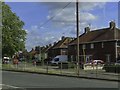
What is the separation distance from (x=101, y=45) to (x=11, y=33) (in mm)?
21503

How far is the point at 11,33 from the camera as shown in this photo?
2467 inches

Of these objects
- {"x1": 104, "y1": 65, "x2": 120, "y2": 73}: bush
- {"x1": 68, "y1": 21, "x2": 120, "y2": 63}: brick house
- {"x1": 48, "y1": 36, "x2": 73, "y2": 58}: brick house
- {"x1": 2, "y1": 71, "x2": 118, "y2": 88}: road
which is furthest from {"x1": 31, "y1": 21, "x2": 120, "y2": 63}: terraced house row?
{"x1": 2, "y1": 71, "x2": 118, "y2": 88}: road

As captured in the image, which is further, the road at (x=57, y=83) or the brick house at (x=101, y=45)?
the brick house at (x=101, y=45)

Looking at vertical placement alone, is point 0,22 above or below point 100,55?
above

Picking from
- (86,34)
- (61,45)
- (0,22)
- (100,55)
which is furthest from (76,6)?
(61,45)

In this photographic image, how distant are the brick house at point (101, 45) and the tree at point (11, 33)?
12867mm

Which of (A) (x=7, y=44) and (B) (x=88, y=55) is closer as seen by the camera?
(A) (x=7, y=44)

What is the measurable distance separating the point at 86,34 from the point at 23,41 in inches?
1022

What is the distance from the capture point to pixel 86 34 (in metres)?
86.9

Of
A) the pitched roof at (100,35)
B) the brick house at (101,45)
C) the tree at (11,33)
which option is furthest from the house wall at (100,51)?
the tree at (11,33)

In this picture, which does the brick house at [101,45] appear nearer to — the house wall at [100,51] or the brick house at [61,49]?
the house wall at [100,51]

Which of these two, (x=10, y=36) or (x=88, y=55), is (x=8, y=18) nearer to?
(x=10, y=36)

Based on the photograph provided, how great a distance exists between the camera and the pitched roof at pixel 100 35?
245ft

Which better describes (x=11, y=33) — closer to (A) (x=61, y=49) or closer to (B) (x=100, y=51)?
(B) (x=100, y=51)
